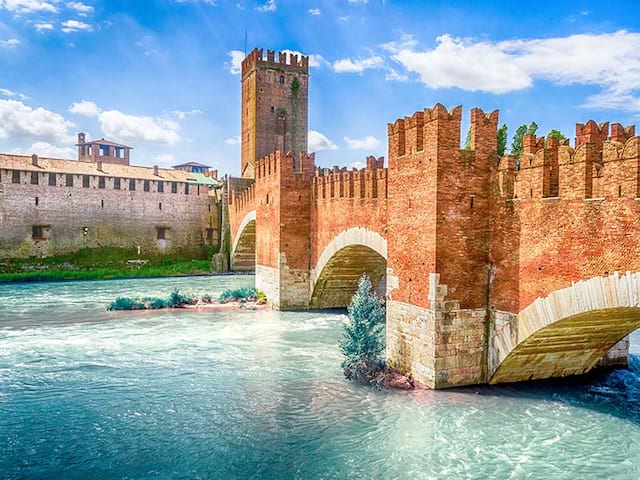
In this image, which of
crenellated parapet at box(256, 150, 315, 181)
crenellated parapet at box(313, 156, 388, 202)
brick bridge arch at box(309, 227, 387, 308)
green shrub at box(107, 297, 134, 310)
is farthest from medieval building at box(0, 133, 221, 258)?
crenellated parapet at box(313, 156, 388, 202)

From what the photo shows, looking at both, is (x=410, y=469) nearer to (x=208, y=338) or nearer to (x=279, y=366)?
(x=279, y=366)

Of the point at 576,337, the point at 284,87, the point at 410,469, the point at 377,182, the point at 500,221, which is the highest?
the point at 284,87

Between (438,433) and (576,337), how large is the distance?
372 cm

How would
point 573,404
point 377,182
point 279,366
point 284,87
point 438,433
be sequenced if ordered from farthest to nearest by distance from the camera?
point 284,87 < point 377,182 < point 279,366 < point 573,404 < point 438,433

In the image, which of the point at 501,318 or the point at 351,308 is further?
the point at 351,308

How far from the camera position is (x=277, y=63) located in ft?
152

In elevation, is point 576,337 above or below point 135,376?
above

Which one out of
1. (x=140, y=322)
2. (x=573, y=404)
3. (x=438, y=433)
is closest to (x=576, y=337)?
(x=573, y=404)

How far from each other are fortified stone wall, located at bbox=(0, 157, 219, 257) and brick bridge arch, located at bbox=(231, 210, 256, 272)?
6149 mm

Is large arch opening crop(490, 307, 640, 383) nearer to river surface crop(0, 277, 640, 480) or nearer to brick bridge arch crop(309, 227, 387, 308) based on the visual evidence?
river surface crop(0, 277, 640, 480)

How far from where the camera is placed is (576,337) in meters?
11.1

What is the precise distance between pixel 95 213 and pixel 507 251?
36.8 metres

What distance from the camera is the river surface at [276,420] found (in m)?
8.59

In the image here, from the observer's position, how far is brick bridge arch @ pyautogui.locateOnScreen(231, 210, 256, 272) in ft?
112
